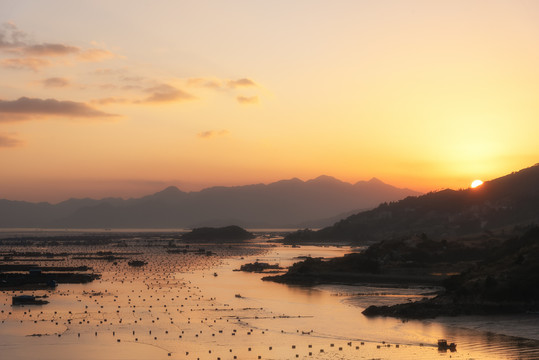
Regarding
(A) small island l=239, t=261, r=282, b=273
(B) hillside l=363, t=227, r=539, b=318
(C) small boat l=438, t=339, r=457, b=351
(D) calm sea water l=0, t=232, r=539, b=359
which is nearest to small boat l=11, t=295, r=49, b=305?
(D) calm sea water l=0, t=232, r=539, b=359

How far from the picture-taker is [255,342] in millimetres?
64062

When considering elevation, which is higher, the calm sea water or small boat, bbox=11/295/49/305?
small boat, bbox=11/295/49/305

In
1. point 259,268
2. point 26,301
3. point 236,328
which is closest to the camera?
point 236,328

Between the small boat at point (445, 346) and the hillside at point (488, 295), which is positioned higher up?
the hillside at point (488, 295)

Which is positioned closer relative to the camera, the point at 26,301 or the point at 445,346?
the point at 445,346

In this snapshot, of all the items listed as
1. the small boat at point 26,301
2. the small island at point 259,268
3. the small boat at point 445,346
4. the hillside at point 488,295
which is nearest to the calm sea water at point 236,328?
the small boat at point 445,346

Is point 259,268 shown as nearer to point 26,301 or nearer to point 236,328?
point 26,301

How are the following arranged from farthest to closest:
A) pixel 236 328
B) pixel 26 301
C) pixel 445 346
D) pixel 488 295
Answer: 1. pixel 26 301
2. pixel 488 295
3. pixel 236 328
4. pixel 445 346

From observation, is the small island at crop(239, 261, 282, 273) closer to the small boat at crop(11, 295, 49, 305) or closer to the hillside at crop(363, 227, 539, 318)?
the small boat at crop(11, 295, 49, 305)

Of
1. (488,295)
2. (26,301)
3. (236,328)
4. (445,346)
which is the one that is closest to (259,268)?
(26,301)

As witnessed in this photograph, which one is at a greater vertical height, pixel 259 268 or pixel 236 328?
pixel 259 268

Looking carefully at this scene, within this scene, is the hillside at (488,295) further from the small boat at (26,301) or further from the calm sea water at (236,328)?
the small boat at (26,301)

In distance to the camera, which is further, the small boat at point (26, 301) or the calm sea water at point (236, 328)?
the small boat at point (26, 301)

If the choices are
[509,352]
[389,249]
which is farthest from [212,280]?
[509,352]
